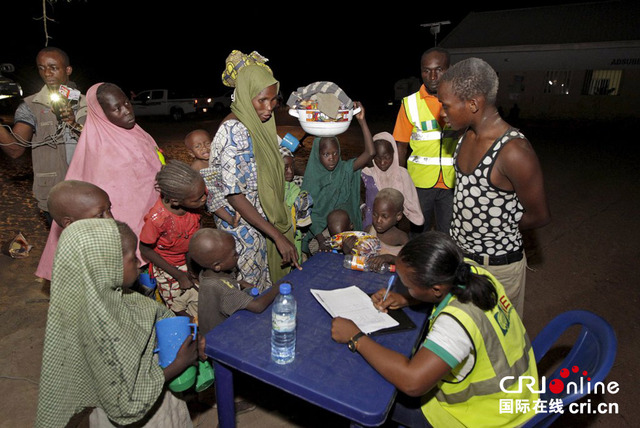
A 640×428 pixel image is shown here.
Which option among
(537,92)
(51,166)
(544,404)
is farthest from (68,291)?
(537,92)

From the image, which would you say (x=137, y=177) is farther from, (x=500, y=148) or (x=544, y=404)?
(x=544, y=404)

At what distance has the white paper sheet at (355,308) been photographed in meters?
1.93

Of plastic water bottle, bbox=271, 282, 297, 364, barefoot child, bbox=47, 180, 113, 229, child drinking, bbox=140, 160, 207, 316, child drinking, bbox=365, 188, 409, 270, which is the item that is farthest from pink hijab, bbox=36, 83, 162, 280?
child drinking, bbox=365, 188, 409, 270

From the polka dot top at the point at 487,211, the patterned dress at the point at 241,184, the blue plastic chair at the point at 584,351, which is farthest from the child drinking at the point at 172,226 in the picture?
the blue plastic chair at the point at 584,351

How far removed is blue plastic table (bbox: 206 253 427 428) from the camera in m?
1.50

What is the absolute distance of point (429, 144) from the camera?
140 inches

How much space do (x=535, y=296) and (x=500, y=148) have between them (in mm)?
2689

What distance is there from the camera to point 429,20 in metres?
34.2

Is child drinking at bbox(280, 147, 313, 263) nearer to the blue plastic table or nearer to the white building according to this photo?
the blue plastic table

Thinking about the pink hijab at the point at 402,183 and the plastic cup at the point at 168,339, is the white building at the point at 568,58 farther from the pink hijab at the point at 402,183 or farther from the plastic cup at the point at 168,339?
the plastic cup at the point at 168,339

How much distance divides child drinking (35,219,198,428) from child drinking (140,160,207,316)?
92 centimetres

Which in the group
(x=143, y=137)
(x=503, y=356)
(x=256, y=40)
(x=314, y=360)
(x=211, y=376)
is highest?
(x=256, y=40)

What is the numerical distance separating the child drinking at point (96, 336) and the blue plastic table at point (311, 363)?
34 cm

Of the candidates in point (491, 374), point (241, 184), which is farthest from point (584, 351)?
point (241, 184)
